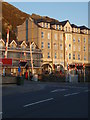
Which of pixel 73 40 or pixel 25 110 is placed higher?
pixel 73 40

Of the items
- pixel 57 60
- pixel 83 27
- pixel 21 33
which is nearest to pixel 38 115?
pixel 57 60

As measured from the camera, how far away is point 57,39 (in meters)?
78.9

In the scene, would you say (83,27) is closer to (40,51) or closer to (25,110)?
(40,51)

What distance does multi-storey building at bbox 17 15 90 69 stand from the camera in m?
75.6

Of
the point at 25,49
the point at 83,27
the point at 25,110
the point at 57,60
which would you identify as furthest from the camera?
the point at 83,27

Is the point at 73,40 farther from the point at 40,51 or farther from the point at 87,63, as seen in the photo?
the point at 40,51

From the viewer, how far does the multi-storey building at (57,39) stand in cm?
7556

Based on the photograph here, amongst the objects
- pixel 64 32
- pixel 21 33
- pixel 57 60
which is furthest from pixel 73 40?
pixel 21 33

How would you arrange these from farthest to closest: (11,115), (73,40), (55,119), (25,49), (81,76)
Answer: (73,40) < (25,49) < (81,76) < (11,115) < (55,119)

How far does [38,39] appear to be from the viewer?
7444cm

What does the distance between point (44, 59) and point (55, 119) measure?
211 ft

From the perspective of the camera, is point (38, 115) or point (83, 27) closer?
point (38, 115)

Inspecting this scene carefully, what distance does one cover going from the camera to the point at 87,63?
3386 inches

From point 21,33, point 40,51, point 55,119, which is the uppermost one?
point 21,33
